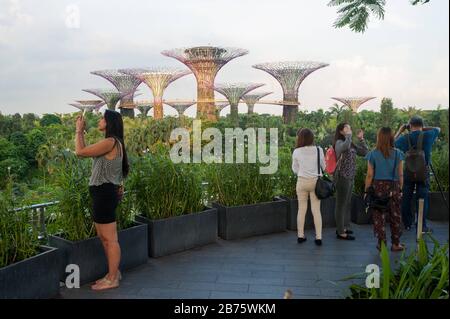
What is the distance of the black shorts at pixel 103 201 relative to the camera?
3.33m

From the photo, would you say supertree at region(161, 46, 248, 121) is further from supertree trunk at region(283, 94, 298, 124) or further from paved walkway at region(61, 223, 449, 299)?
paved walkway at region(61, 223, 449, 299)

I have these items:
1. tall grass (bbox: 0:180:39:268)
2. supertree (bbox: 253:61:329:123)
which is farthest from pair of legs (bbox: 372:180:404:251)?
supertree (bbox: 253:61:329:123)

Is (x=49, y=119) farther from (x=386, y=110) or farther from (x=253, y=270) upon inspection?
(x=253, y=270)

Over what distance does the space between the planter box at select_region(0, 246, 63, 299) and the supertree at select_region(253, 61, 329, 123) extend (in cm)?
3555

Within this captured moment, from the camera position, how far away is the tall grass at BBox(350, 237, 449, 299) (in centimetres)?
234

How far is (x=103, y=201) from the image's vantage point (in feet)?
10.9

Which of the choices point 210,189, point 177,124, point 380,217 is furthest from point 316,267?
point 177,124

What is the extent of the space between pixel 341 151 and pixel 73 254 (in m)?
2.79

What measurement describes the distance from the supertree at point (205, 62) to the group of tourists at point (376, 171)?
1252 inches

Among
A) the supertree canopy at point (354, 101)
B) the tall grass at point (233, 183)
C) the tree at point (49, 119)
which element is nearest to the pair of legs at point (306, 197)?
the tall grass at point (233, 183)

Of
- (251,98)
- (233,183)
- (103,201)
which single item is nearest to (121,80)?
(251,98)

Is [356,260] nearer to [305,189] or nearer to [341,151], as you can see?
[305,189]

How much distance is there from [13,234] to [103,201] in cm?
64

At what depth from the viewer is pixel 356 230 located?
18.2 feet
